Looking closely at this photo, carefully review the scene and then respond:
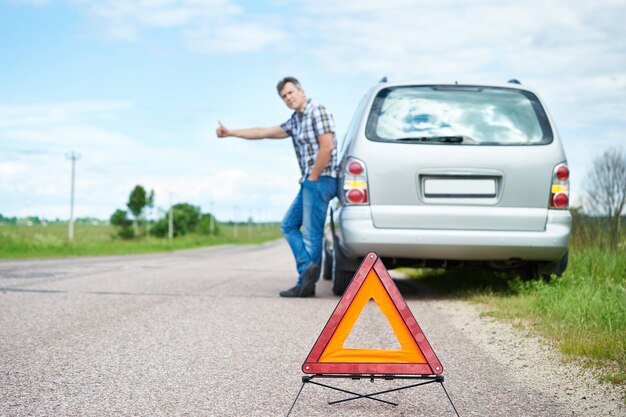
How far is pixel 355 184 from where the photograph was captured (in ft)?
21.7

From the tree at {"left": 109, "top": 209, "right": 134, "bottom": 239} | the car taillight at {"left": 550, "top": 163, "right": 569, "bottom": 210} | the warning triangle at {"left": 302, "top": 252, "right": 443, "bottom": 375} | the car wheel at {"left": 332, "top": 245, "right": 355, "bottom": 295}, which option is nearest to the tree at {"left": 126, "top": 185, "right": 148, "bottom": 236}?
the tree at {"left": 109, "top": 209, "right": 134, "bottom": 239}

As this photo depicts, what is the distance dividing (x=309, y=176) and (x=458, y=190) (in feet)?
5.01

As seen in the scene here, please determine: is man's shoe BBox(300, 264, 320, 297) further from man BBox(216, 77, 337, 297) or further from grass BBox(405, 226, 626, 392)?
grass BBox(405, 226, 626, 392)

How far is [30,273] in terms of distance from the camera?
10898 mm

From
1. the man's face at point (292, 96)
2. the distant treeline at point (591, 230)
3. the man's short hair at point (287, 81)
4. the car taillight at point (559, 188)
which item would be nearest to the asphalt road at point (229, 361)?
the car taillight at point (559, 188)

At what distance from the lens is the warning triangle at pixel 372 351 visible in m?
3.17

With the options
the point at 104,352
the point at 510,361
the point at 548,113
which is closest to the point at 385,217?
the point at 548,113

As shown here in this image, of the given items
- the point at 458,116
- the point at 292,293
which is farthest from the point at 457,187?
the point at 292,293

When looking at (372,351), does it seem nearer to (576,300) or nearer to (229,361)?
(229,361)

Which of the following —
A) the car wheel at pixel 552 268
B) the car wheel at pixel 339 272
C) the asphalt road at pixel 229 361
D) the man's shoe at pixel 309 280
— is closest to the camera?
the asphalt road at pixel 229 361

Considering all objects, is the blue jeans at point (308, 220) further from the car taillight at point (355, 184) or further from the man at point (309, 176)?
the car taillight at point (355, 184)

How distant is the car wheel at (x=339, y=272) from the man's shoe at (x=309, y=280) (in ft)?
0.66

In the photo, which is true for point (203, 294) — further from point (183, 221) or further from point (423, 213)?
point (183, 221)

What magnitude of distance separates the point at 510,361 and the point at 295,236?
11.6 ft
